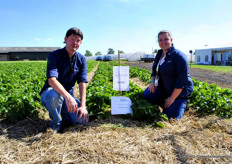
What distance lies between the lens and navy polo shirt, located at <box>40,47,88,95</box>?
9.66 feet

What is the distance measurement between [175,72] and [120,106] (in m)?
1.34

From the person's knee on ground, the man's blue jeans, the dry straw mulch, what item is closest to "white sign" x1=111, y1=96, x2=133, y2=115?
the dry straw mulch

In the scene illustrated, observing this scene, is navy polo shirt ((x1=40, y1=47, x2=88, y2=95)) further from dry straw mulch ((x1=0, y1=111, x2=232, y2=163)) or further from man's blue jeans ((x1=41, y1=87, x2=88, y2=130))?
dry straw mulch ((x1=0, y1=111, x2=232, y2=163))

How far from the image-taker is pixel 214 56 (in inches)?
1135

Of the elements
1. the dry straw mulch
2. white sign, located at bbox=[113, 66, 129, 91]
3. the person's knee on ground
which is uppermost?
white sign, located at bbox=[113, 66, 129, 91]

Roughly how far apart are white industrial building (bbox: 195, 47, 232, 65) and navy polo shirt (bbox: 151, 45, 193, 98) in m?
27.6

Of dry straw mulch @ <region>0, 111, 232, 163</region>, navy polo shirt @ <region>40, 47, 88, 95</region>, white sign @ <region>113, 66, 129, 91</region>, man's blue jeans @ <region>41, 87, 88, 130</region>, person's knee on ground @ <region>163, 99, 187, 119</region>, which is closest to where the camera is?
dry straw mulch @ <region>0, 111, 232, 163</region>

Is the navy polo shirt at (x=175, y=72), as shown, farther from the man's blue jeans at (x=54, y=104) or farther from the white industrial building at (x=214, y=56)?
the white industrial building at (x=214, y=56)

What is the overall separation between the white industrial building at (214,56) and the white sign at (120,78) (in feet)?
91.7

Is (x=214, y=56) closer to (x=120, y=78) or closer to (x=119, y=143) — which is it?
(x=120, y=78)

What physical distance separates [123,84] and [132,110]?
681mm

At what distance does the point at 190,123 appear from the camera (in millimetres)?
3418

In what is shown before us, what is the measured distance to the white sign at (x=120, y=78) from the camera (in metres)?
3.89

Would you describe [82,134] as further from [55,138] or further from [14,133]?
[14,133]
